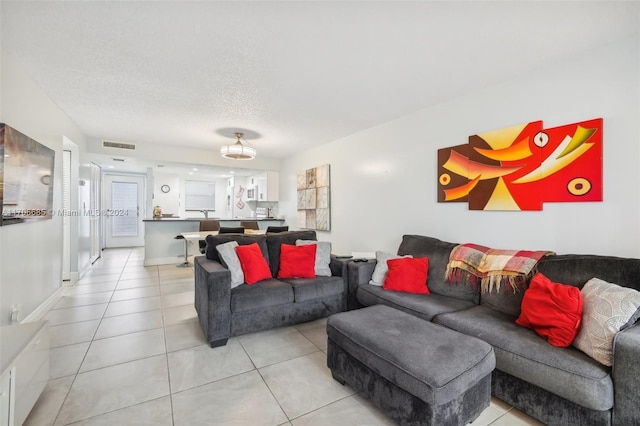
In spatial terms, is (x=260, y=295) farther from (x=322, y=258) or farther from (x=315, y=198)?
(x=315, y=198)

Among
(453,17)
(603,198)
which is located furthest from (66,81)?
(603,198)

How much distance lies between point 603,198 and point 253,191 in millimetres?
6938

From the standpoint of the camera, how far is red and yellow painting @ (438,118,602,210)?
2.17m

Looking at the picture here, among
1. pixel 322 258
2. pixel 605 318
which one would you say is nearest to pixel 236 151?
pixel 322 258

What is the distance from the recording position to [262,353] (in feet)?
7.59

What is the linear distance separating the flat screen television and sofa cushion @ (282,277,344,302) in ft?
7.88

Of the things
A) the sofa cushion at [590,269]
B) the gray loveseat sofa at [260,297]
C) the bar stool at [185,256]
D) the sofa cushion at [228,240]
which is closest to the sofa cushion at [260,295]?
the gray loveseat sofa at [260,297]

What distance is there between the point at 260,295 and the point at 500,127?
281 centimetres

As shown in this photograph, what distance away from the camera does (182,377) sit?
1.97m

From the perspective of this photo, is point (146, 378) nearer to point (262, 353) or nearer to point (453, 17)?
point (262, 353)

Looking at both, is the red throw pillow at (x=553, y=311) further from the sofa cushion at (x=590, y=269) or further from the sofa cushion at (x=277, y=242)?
the sofa cushion at (x=277, y=242)

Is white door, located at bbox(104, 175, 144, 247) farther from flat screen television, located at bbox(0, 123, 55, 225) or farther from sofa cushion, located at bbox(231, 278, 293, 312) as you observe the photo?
sofa cushion, located at bbox(231, 278, 293, 312)

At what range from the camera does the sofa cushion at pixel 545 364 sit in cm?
137

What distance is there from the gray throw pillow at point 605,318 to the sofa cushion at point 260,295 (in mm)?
2117
